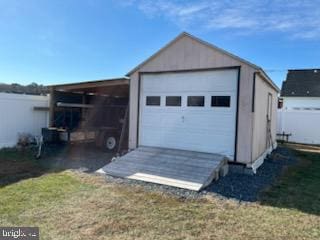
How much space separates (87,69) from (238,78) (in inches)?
500

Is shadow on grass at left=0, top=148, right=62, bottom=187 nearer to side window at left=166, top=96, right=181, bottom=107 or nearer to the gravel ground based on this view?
the gravel ground

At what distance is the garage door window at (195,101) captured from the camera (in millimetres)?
8406

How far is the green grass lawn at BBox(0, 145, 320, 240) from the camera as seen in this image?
13.3ft

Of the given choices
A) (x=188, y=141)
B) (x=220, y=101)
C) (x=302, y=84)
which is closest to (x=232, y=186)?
(x=188, y=141)

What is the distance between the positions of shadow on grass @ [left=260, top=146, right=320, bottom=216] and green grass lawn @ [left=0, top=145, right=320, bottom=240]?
20mm

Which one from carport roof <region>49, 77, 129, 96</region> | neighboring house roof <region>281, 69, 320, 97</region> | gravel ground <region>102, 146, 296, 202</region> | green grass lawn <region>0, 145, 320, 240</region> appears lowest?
green grass lawn <region>0, 145, 320, 240</region>

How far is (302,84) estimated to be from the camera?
80.8 feet

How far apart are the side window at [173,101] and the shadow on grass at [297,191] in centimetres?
369

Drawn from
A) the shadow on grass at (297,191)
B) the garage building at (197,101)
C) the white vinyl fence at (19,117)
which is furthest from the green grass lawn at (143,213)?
the white vinyl fence at (19,117)

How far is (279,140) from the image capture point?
16922mm

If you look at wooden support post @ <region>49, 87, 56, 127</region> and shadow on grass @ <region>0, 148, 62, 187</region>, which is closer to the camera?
shadow on grass @ <region>0, 148, 62, 187</region>

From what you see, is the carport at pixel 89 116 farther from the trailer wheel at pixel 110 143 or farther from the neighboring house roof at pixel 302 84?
the neighboring house roof at pixel 302 84

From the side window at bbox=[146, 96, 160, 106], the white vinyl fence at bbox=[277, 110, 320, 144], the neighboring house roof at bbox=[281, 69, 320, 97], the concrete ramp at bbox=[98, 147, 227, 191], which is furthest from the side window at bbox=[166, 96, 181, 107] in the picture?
the neighboring house roof at bbox=[281, 69, 320, 97]

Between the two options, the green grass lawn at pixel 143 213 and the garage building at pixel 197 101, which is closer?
the green grass lawn at pixel 143 213
